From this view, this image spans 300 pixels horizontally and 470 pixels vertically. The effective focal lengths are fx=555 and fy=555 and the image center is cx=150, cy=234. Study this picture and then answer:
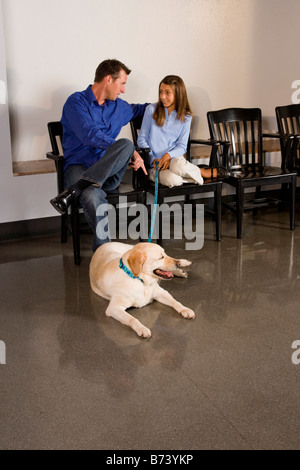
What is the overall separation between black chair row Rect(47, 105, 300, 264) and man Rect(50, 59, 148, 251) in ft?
0.32

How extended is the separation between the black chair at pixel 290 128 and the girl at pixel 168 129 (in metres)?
0.77

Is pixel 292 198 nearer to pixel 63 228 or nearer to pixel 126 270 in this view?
pixel 63 228

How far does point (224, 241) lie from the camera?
412 centimetres

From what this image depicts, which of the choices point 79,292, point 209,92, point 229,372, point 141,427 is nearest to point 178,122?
point 209,92

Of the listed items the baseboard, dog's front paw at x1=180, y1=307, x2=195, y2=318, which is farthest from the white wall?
dog's front paw at x1=180, y1=307, x2=195, y2=318

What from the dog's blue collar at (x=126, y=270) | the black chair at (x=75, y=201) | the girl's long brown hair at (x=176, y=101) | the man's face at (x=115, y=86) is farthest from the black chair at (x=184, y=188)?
the dog's blue collar at (x=126, y=270)

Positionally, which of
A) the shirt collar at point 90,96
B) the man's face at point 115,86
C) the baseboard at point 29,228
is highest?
the man's face at point 115,86

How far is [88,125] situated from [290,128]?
1.93 metres

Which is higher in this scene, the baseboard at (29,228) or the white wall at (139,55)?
the white wall at (139,55)

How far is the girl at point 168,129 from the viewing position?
3.96 m

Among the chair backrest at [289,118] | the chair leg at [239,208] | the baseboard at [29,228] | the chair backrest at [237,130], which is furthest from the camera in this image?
the chair backrest at [289,118]

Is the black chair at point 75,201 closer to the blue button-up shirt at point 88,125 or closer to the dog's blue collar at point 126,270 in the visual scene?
the blue button-up shirt at point 88,125

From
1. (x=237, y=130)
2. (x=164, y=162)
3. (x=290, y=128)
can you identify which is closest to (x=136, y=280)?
(x=164, y=162)

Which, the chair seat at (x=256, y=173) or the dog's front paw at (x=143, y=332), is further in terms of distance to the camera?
the chair seat at (x=256, y=173)
